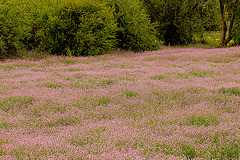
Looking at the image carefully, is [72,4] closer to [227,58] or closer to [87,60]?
[87,60]

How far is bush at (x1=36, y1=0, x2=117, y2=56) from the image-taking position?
1412 cm

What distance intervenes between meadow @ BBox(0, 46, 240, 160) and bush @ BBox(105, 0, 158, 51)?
889 centimetres

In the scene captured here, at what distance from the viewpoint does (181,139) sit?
364 cm

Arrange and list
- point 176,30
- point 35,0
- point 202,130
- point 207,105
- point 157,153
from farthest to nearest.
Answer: point 176,30, point 35,0, point 207,105, point 202,130, point 157,153

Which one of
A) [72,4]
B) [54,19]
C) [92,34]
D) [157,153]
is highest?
[72,4]

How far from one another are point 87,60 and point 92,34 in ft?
7.43

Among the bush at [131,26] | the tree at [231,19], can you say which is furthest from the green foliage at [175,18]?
the bush at [131,26]

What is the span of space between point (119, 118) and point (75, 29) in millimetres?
10825

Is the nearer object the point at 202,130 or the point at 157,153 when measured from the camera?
the point at 157,153

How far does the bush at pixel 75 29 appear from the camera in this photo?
46.3 ft

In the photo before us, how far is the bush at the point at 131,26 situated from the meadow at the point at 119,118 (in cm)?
889

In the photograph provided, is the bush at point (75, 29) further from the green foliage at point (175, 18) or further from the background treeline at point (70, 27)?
the green foliage at point (175, 18)

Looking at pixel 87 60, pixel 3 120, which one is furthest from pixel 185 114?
pixel 87 60

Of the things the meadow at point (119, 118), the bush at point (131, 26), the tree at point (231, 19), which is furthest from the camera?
the tree at point (231, 19)
